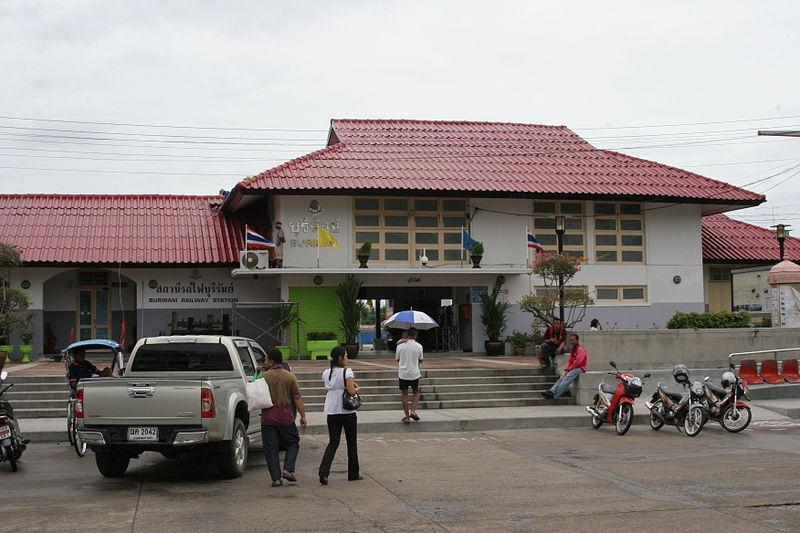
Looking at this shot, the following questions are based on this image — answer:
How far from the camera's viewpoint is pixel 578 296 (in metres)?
23.1

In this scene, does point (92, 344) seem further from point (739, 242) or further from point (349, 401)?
point (739, 242)

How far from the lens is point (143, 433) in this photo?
36.0 feet

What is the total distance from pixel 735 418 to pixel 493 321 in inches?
475

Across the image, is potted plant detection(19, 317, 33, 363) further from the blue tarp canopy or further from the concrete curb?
the blue tarp canopy

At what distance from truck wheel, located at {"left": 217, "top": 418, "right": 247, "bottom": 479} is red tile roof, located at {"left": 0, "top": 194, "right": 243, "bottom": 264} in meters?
17.1

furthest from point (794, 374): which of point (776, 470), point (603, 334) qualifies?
point (776, 470)

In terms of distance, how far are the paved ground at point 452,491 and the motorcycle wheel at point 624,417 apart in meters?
0.97

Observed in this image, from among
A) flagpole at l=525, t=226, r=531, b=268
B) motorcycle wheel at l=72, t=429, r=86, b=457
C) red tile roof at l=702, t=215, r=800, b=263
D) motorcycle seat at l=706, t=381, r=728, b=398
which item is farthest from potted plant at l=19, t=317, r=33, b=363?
red tile roof at l=702, t=215, r=800, b=263

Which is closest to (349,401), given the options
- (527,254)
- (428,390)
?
(428,390)

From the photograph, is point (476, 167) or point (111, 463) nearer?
point (111, 463)

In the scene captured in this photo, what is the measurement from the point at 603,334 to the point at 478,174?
9517 mm

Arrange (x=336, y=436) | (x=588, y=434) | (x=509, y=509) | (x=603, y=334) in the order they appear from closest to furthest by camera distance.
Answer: (x=509, y=509)
(x=336, y=436)
(x=588, y=434)
(x=603, y=334)

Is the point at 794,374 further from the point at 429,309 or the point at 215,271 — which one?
the point at 215,271

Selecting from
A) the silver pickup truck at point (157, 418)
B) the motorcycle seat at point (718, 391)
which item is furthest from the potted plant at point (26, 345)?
the motorcycle seat at point (718, 391)
